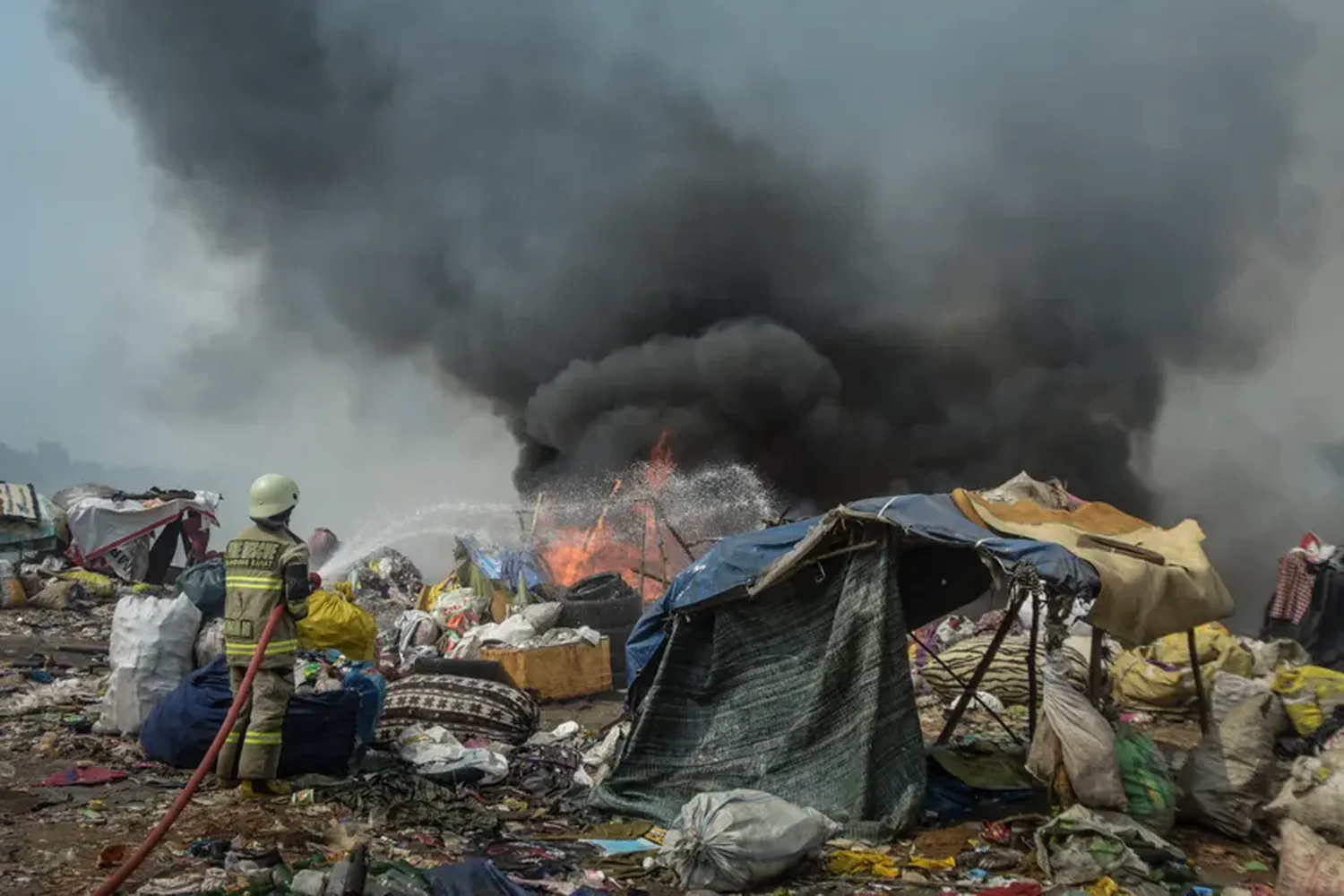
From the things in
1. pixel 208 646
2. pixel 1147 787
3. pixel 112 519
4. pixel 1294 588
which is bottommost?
pixel 1147 787

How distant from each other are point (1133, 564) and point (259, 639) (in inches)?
194

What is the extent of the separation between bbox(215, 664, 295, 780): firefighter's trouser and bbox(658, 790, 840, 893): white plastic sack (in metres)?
2.31

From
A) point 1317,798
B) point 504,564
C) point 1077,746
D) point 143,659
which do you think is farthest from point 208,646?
point 504,564

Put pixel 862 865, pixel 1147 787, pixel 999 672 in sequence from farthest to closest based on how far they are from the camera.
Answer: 1. pixel 999 672
2. pixel 1147 787
3. pixel 862 865

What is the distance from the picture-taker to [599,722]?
856cm

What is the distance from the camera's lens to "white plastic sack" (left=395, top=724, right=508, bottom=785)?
578 cm

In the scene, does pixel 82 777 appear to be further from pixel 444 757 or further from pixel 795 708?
pixel 795 708

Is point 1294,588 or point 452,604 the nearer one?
point 1294,588

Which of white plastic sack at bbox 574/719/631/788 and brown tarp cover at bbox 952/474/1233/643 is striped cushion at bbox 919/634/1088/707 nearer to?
brown tarp cover at bbox 952/474/1233/643

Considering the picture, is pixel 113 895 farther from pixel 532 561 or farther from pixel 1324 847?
pixel 532 561

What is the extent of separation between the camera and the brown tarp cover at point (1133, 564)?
4.93 meters

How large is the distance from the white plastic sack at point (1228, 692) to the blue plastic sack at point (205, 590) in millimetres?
8030

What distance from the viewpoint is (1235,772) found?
5.12m

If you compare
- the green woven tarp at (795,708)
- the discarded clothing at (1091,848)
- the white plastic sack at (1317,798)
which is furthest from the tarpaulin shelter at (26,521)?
the white plastic sack at (1317,798)
